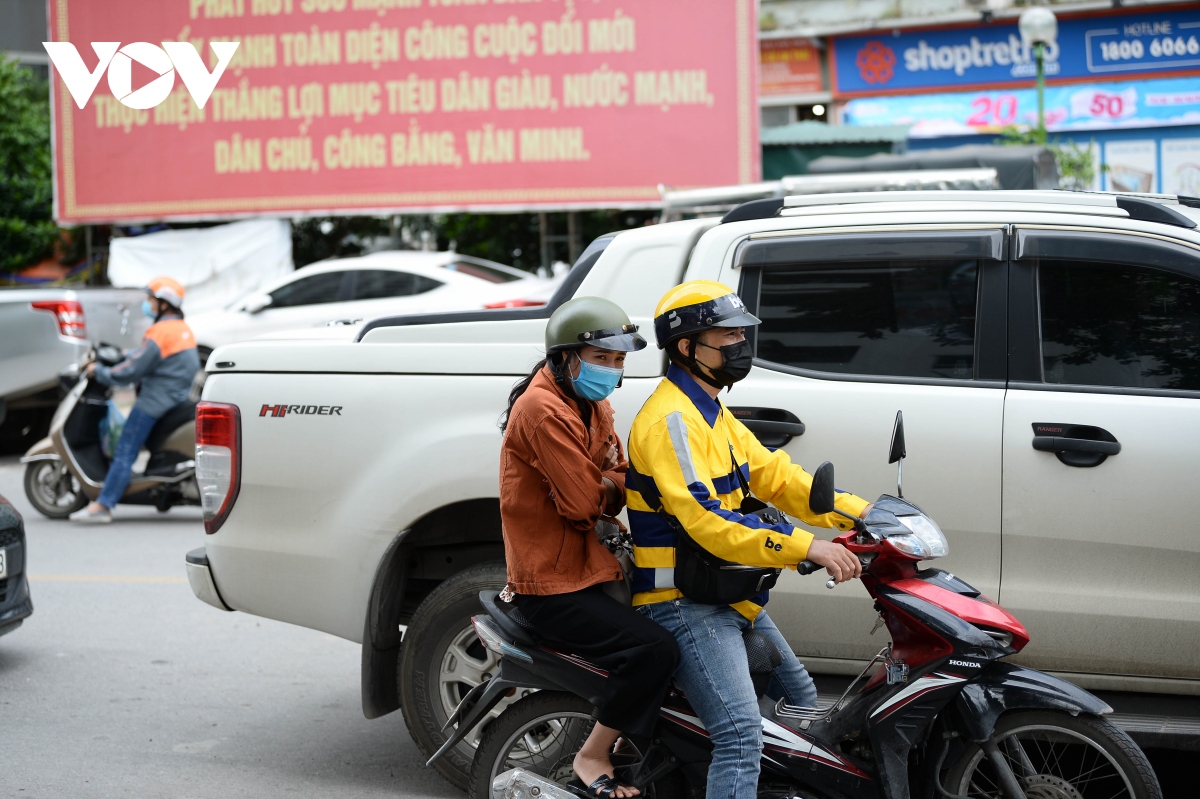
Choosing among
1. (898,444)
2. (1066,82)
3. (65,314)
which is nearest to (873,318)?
(898,444)

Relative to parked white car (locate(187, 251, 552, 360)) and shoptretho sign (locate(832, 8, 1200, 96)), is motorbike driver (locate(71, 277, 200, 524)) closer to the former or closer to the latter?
parked white car (locate(187, 251, 552, 360))

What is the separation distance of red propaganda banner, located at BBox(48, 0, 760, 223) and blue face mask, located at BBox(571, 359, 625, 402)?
1415cm

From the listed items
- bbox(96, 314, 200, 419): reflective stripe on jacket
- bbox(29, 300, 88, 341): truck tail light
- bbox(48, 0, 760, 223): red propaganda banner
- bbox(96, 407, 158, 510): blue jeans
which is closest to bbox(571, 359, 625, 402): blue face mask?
bbox(96, 314, 200, 419): reflective stripe on jacket

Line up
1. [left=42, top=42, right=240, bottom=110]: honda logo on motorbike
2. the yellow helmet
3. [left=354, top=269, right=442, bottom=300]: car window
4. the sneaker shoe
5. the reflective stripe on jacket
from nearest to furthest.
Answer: the yellow helmet
the reflective stripe on jacket
the sneaker shoe
[left=354, top=269, right=442, bottom=300]: car window
[left=42, top=42, right=240, bottom=110]: honda logo on motorbike

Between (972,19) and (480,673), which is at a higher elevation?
(972,19)

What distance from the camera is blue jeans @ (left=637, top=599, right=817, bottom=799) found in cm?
349

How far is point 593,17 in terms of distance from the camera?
17766 millimetres

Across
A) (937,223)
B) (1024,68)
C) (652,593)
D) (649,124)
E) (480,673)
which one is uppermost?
(1024,68)

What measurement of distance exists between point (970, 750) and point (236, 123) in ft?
56.6

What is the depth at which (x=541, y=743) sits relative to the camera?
3883 millimetres

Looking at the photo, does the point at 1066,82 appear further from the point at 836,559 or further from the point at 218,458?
the point at 836,559

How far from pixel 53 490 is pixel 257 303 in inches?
203

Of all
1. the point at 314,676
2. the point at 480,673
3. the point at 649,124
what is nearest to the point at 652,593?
the point at 480,673

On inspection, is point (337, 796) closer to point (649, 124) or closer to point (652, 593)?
point (652, 593)
